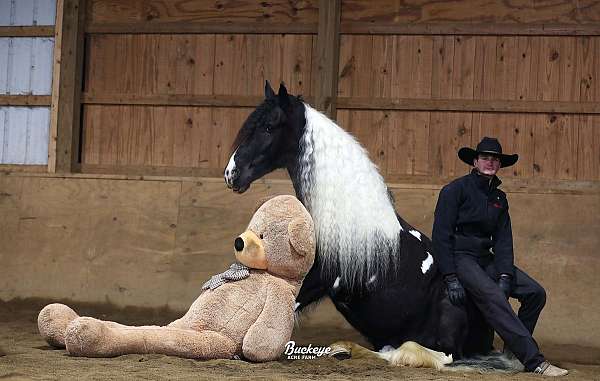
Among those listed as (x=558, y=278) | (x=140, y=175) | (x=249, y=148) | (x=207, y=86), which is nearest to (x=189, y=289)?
(x=140, y=175)

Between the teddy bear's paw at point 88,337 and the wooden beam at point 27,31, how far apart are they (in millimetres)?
4545

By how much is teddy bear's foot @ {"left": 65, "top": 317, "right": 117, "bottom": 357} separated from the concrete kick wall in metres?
2.93

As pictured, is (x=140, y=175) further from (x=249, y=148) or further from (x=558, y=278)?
(x=558, y=278)

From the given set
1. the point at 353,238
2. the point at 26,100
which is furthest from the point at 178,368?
the point at 26,100

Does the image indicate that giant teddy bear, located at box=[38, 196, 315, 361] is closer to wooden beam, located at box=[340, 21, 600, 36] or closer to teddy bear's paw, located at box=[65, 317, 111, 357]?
teddy bear's paw, located at box=[65, 317, 111, 357]

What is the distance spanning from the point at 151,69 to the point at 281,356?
3985 millimetres

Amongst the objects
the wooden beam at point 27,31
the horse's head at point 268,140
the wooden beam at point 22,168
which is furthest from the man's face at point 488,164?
the wooden beam at point 27,31

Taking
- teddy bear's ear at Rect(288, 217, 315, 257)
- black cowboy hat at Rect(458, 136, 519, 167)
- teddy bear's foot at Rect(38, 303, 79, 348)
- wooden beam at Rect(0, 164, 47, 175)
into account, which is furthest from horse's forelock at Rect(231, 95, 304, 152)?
wooden beam at Rect(0, 164, 47, 175)

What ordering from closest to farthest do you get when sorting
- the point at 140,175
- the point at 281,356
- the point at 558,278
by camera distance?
1. the point at 281,356
2. the point at 558,278
3. the point at 140,175

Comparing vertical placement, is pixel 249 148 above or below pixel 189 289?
above

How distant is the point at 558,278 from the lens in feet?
23.8

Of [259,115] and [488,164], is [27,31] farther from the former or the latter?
[488,164]

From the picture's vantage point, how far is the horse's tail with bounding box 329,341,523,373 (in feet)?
17.6

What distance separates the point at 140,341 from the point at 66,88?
4.26 m
